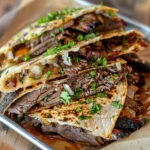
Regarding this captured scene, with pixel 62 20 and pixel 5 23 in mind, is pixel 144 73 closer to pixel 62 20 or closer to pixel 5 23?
pixel 62 20

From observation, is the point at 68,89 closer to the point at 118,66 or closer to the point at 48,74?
the point at 48,74

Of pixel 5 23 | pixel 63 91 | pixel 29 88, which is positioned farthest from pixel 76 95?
pixel 5 23

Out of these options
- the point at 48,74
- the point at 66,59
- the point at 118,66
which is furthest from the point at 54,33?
the point at 118,66

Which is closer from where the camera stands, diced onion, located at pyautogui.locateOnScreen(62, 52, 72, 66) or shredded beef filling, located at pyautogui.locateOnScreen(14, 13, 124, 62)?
diced onion, located at pyautogui.locateOnScreen(62, 52, 72, 66)

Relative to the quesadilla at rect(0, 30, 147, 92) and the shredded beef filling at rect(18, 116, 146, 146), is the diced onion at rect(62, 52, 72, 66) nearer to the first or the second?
the quesadilla at rect(0, 30, 147, 92)

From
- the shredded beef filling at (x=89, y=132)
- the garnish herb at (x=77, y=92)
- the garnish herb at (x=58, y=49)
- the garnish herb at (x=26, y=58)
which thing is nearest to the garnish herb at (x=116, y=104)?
the shredded beef filling at (x=89, y=132)

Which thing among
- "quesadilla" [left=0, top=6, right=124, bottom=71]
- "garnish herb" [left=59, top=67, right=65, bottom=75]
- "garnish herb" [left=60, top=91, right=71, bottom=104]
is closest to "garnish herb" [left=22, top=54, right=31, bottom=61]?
"quesadilla" [left=0, top=6, right=124, bottom=71]
